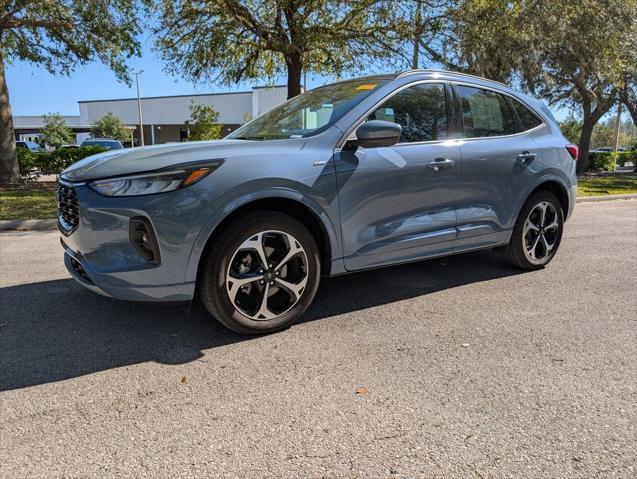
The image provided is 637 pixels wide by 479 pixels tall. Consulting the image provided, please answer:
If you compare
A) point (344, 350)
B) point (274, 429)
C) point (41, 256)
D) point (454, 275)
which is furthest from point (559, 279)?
point (41, 256)

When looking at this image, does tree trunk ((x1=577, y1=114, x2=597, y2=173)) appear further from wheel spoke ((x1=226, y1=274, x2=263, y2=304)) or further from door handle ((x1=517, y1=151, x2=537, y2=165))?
wheel spoke ((x1=226, y1=274, x2=263, y2=304))

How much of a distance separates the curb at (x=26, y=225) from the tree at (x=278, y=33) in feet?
20.4

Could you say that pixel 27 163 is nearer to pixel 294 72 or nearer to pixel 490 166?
pixel 294 72

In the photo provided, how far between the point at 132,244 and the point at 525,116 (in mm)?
3800

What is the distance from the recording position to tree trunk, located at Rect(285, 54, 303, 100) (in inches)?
510

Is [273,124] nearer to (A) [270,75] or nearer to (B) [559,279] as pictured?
(B) [559,279]

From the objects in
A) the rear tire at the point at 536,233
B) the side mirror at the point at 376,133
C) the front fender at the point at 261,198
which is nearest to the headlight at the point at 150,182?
the front fender at the point at 261,198

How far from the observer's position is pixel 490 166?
429cm

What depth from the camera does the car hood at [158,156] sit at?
302 cm

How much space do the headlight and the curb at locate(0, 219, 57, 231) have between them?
5740 millimetres

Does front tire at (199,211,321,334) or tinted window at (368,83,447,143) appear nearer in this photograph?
front tire at (199,211,321,334)

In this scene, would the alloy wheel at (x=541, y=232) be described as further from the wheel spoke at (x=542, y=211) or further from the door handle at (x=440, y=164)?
the door handle at (x=440, y=164)

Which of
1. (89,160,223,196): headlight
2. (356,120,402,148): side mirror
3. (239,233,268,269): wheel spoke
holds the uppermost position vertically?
(356,120,402,148): side mirror

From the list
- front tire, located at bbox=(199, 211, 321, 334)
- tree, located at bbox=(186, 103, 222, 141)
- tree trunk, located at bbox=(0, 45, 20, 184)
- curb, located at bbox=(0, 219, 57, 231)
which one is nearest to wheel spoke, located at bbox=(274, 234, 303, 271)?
front tire, located at bbox=(199, 211, 321, 334)
